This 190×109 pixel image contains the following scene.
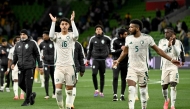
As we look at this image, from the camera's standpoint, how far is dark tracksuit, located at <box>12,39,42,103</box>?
18.0 metres

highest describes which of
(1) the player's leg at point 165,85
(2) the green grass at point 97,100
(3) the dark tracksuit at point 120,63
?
(3) the dark tracksuit at point 120,63

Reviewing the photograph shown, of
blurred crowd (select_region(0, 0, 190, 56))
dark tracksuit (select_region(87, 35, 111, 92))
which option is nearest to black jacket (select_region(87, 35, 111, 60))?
dark tracksuit (select_region(87, 35, 111, 92))

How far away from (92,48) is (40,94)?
9.56ft

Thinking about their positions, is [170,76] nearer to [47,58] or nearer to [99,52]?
[99,52]

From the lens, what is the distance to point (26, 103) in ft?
59.5

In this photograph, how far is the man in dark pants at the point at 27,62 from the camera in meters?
18.0

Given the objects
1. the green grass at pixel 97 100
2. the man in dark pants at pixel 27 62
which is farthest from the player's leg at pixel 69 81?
the man in dark pants at pixel 27 62

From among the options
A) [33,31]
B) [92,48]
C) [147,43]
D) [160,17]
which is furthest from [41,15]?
[147,43]

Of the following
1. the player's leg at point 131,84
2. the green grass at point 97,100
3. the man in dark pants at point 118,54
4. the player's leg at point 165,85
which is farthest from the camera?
the man in dark pants at point 118,54

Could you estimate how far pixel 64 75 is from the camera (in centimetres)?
1529

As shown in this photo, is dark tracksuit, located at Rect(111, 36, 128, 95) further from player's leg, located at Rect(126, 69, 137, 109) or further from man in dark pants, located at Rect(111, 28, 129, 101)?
player's leg, located at Rect(126, 69, 137, 109)

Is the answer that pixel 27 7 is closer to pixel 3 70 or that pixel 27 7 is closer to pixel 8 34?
pixel 8 34

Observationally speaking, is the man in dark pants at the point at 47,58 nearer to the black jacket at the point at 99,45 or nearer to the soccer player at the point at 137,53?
the black jacket at the point at 99,45

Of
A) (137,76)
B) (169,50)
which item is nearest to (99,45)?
(169,50)
